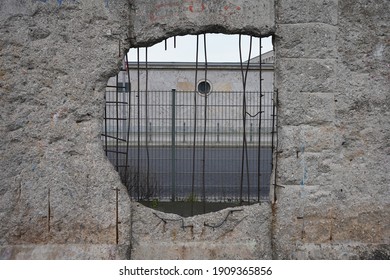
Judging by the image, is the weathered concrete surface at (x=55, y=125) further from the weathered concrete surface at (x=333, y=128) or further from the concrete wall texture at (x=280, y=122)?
the weathered concrete surface at (x=333, y=128)

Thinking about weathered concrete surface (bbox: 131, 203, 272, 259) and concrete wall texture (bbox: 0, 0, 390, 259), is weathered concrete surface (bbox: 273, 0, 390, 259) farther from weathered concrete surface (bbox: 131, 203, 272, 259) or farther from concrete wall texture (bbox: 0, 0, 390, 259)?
weathered concrete surface (bbox: 131, 203, 272, 259)

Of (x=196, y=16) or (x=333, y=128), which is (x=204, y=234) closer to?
(x=333, y=128)

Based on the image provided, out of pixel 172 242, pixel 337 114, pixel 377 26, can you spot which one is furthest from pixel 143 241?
pixel 377 26

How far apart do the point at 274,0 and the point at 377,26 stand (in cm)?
82

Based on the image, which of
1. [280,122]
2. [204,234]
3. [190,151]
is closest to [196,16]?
[280,122]

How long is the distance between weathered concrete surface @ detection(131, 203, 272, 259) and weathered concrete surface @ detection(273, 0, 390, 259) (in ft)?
0.58

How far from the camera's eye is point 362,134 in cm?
328

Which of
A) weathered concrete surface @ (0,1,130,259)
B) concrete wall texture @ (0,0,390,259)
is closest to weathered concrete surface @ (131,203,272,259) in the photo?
concrete wall texture @ (0,0,390,259)

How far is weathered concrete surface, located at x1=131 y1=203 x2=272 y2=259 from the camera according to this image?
3.38 m

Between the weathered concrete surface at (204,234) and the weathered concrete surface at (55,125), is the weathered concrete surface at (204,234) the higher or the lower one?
the lower one

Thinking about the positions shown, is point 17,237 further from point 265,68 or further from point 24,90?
point 265,68

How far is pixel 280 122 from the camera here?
3293mm

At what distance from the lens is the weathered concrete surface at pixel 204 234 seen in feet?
11.1

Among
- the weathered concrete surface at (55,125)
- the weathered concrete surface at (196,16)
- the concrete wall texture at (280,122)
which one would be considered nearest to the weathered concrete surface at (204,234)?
the concrete wall texture at (280,122)
